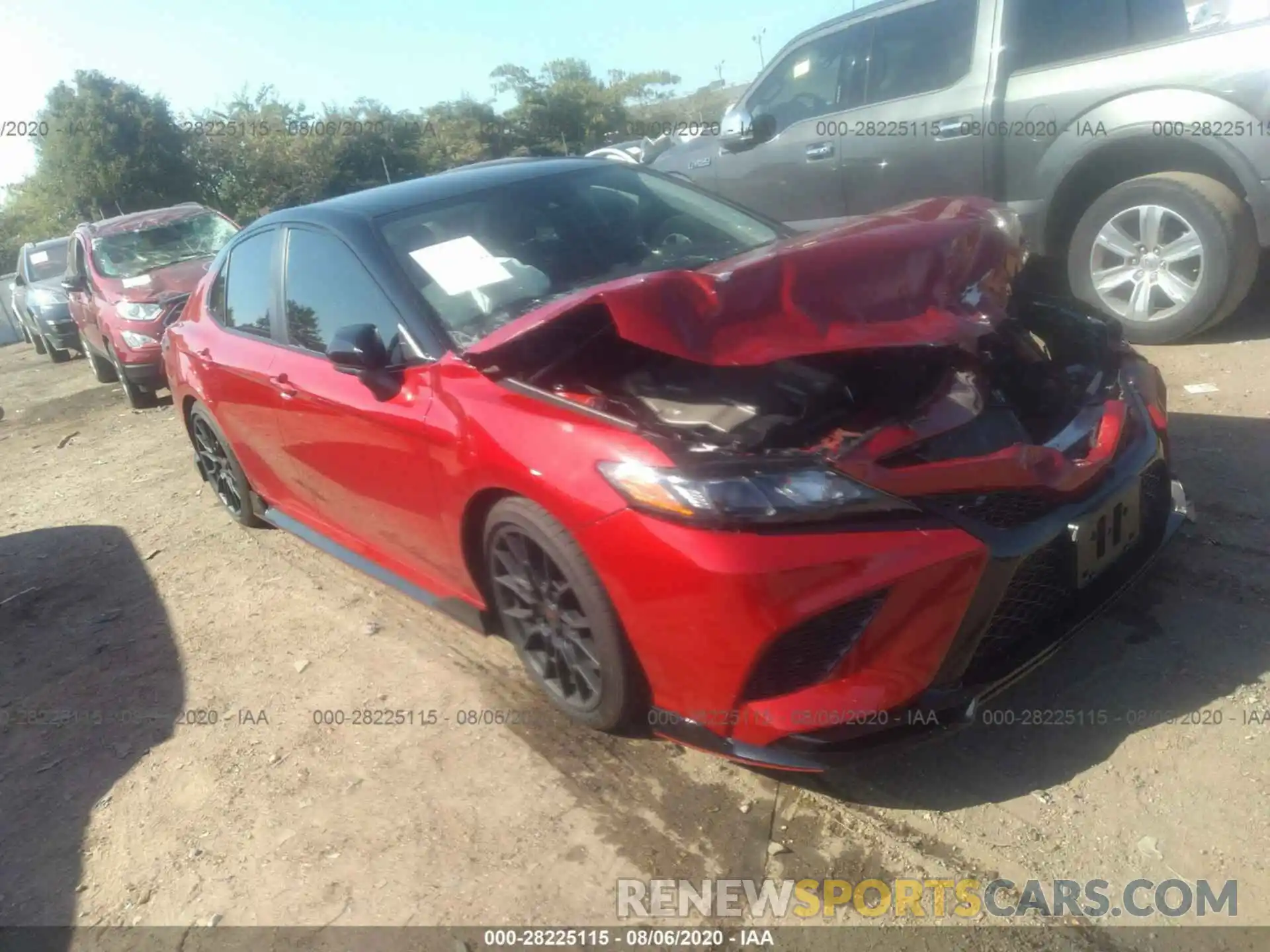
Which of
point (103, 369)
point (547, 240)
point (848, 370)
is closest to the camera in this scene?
point (848, 370)

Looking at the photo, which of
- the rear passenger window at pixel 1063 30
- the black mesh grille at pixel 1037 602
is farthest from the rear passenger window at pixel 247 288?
the rear passenger window at pixel 1063 30

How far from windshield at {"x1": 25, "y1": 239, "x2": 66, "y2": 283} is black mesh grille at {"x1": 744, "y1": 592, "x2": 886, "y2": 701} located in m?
15.8

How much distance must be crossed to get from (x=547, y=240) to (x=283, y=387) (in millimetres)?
1202

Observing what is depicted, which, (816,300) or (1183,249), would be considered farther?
(1183,249)

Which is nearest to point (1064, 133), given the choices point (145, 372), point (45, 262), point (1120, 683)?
point (1120, 683)

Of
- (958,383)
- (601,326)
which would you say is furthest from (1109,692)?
(601,326)

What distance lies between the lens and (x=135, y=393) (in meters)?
9.05

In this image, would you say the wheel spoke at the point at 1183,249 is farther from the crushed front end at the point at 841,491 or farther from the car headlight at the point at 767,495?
the car headlight at the point at 767,495

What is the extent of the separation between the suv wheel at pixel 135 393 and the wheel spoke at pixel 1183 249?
830 cm

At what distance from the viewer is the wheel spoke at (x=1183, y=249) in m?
4.70

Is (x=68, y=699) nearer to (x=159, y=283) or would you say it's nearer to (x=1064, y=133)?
(x=1064, y=133)

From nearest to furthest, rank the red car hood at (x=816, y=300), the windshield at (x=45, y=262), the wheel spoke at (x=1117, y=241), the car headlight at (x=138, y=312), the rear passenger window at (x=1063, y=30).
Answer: the red car hood at (x=816, y=300) < the wheel spoke at (x=1117, y=241) < the rear passenger window at (x=1063, y=30) < the car headlight at (x=138, y=312) < the windshield at (x=45, y=262)

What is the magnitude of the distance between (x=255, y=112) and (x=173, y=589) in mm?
33576

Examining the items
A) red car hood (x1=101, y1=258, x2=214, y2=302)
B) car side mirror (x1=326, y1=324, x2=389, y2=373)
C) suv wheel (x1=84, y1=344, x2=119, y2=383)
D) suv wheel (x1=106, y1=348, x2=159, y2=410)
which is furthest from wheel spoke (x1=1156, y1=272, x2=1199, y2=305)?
suv wheel (x1=84, y1=344, x2=119, y2=383)
